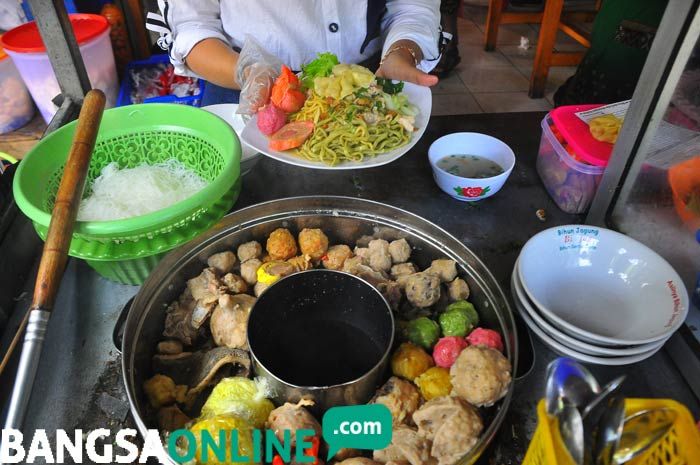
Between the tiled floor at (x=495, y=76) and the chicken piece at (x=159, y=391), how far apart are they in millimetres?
3608

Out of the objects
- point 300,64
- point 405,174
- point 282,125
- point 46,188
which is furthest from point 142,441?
point 300,64

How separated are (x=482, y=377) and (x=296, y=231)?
76 cm

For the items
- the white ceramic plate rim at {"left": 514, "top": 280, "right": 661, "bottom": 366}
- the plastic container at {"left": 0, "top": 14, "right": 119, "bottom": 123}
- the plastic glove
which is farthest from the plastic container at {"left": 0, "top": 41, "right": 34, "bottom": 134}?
the white ceramic plate rim at {"left": 514, "top": 280, "right": 661, "bottom": 366}

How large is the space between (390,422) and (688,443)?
1.89 feet

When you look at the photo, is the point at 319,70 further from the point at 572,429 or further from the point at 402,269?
the point at 572,429

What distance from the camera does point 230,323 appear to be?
1.24 meters

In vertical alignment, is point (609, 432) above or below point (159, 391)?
above

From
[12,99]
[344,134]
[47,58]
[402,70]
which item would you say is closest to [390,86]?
[402,70]

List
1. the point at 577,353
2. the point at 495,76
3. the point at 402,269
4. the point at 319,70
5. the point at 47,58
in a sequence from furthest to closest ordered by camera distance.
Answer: the point at 495,76 < the point at 47,58 < the point at 319,70 < the point at 402,269 < the point at 577,353

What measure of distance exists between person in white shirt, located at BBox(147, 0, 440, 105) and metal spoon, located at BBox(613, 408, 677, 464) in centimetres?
171

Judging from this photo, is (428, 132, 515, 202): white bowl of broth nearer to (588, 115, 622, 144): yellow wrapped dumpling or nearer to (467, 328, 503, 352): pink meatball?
(588, 115, 622, 144): yellow wrapped dumpling

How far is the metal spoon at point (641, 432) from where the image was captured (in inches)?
28.6

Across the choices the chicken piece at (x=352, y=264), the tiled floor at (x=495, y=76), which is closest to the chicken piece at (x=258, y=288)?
the chicken piece at (x=352, y=264)

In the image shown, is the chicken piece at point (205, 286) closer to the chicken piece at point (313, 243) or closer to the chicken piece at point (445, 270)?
the chicken piece at point (313, 243)
